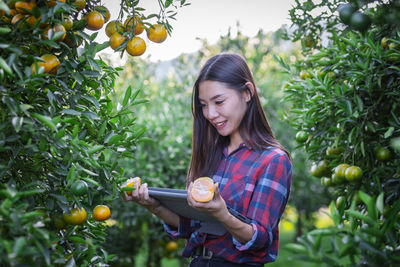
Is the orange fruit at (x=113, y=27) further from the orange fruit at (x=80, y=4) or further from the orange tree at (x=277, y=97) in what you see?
the orange tree at (x=277, y=97)

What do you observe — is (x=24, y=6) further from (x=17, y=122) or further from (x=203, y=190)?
(x=203, y=190)

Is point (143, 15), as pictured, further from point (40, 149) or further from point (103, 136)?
point (40, 149)

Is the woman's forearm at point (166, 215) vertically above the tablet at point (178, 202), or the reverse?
the tablet at point (178, 202)

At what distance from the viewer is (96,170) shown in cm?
140

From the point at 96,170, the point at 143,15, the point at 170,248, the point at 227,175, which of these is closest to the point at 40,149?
the point at 96,170

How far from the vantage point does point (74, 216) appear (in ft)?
4.19

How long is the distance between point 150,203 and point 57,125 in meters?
0.72

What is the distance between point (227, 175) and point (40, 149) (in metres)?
0.91

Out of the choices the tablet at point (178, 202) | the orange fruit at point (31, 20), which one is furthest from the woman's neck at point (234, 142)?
the orange fruit at point (31, 20)

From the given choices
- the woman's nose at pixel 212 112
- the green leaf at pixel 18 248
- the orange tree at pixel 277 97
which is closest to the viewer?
the green leaf at pixel 18 248

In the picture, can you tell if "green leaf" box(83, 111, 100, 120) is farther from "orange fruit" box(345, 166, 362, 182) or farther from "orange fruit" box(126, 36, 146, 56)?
"orange fruit" box(345, 166, 362, 182)

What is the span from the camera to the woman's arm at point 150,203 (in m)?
1.70

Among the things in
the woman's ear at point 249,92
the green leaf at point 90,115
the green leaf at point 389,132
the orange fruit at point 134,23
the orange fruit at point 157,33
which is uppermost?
the orange fruit at point 134,23

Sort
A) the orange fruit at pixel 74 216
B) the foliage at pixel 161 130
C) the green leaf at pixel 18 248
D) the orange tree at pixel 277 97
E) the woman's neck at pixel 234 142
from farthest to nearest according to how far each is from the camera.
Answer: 1. the orange tree at pixel 277 97
2. the foliage at pixel 161 130
3. the woman's neck at pixel 234 142
4. the orange fruit at pixel 74 216
5. the green leaf at pixel 18 248
